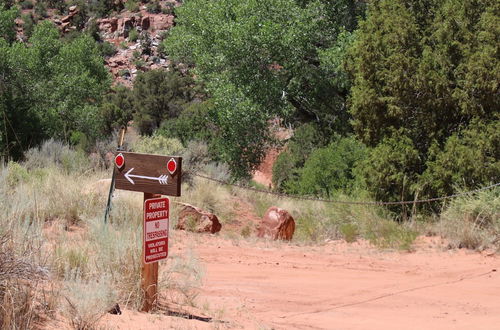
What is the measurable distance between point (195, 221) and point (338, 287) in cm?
528

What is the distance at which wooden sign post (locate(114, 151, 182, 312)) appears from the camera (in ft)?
20.8

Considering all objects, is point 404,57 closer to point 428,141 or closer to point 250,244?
point 428,141

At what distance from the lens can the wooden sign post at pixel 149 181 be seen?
20.8 feet

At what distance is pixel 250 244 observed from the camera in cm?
1229

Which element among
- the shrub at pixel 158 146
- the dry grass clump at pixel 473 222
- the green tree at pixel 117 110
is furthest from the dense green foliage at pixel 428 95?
the green tree at pixel 117 110

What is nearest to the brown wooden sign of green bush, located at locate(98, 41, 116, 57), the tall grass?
the tall grass

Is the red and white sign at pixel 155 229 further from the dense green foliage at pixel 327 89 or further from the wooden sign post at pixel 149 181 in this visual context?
the dense green foliage at pixel 327 89

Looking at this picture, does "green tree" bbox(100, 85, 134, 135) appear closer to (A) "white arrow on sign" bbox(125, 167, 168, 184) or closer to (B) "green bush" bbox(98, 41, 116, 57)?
(B) "green bush" bbox(98, 41, 116, 57)

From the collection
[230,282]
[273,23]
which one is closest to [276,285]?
[230,282]

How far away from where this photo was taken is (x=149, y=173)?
6516mm

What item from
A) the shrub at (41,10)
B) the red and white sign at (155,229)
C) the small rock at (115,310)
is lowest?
the small rock at (115,310)

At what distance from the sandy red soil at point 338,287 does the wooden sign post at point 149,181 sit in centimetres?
32

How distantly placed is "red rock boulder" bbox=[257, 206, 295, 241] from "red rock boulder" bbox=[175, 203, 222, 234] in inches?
38.1

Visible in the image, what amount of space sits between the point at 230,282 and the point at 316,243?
4.05 meters
